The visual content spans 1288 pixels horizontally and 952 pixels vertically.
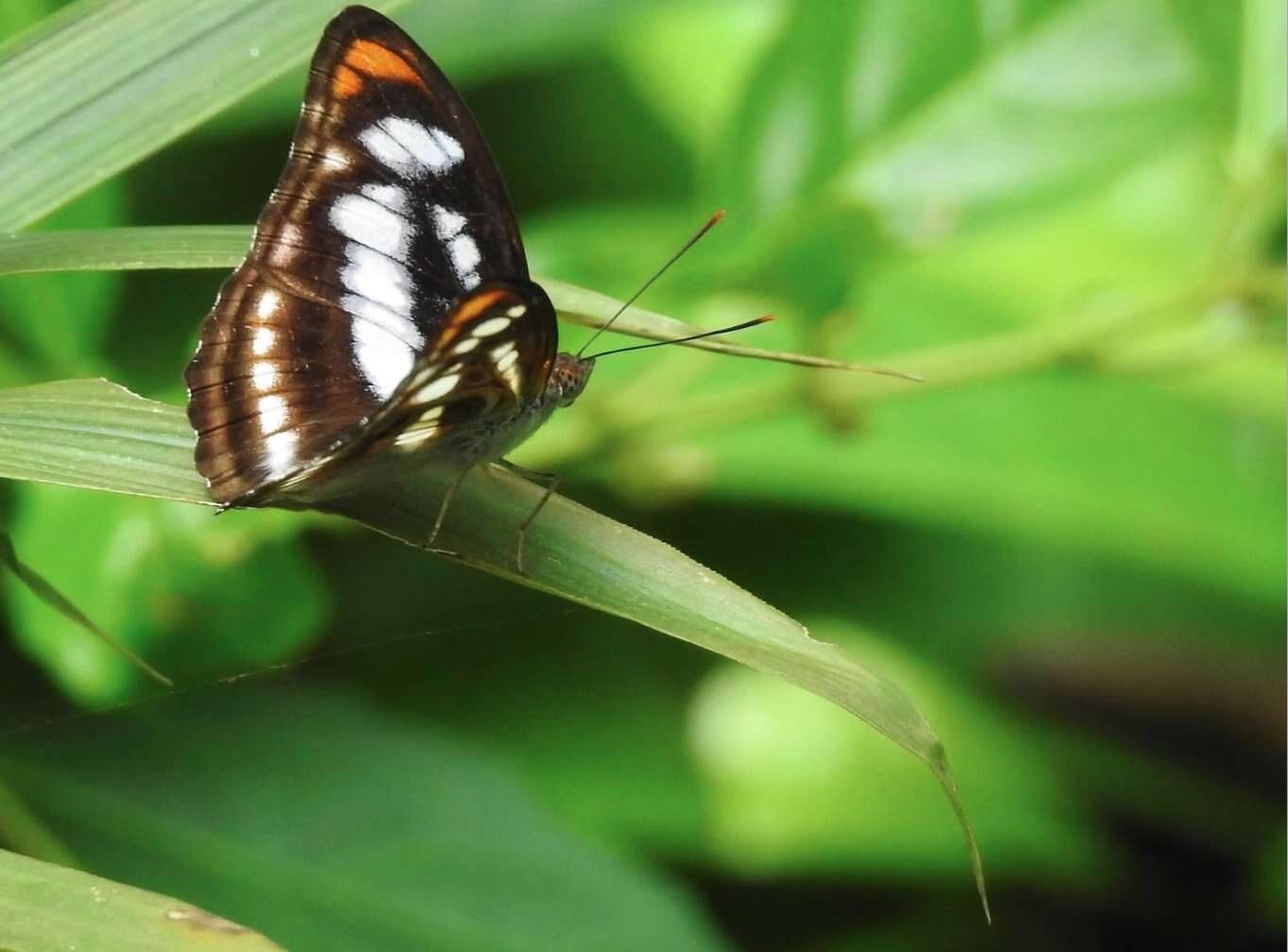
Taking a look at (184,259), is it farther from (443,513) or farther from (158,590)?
(158,590)

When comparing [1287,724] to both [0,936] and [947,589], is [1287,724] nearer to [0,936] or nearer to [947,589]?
[947,589]

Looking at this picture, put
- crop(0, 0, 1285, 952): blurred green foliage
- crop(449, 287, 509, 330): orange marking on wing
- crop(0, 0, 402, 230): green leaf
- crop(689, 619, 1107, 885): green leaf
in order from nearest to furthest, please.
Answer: crop(449, 287, 509, 330): orange marking on wing
crop(0, 0, 402, 230): green leaf
crop(0, 0, 1285, 952): blurred green foliage
crop(689, 619, 1107, 885): green leaf

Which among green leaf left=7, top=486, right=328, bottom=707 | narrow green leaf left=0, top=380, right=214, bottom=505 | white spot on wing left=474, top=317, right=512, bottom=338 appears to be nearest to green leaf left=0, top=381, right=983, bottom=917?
narrow green leaf left=0, top=380, right=214, bottom=505

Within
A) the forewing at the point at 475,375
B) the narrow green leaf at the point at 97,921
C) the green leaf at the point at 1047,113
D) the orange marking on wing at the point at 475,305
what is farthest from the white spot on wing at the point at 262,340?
the green leaf at the point at 1047,113

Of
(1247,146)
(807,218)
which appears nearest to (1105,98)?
(1247,146)

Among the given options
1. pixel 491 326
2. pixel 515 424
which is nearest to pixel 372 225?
pixel 515 424

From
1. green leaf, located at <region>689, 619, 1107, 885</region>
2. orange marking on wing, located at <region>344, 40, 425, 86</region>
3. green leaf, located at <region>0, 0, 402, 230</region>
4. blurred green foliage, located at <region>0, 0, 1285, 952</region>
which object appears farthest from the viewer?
green leaf, located at <region>689, 619, 1107, 885</region>

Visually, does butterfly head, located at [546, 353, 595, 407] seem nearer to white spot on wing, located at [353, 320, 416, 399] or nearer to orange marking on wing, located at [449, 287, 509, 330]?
white spot on wing, located at [353, 320, 416, 399]
